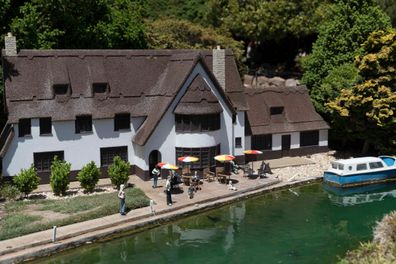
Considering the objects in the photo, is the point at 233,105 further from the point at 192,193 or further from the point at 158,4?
the point at 158,4

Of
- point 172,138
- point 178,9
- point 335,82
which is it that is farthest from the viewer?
point 178,9

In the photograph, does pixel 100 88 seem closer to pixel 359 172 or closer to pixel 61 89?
pixel 61 89

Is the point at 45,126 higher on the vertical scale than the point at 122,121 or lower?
lower

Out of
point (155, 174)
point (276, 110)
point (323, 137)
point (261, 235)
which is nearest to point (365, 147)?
point (323, 137)

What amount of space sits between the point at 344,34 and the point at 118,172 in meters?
25.2

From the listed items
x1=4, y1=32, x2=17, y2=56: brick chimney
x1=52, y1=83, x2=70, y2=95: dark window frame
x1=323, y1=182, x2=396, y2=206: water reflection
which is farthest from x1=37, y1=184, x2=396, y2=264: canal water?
x1=4, y1=32, x2=17, y2=56: brick chimney

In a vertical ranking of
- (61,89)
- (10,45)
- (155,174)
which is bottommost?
(155,174)

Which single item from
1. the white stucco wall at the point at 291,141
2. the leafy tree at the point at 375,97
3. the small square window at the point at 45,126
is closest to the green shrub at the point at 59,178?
the small square window at the point at 45,126

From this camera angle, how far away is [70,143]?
39531 millimetres

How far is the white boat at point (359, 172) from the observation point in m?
41.0

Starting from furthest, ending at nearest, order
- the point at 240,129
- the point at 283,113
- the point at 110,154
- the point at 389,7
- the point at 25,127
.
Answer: the point at 389,7 < the point at 283,113 < the point at 240,129 < the point at 110,154 < the point at 25,127

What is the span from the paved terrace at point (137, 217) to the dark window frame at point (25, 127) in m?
3.85

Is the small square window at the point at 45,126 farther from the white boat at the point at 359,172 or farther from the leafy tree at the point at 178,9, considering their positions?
the leafy tree at the point at 178,9

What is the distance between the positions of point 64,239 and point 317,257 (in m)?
13.1
